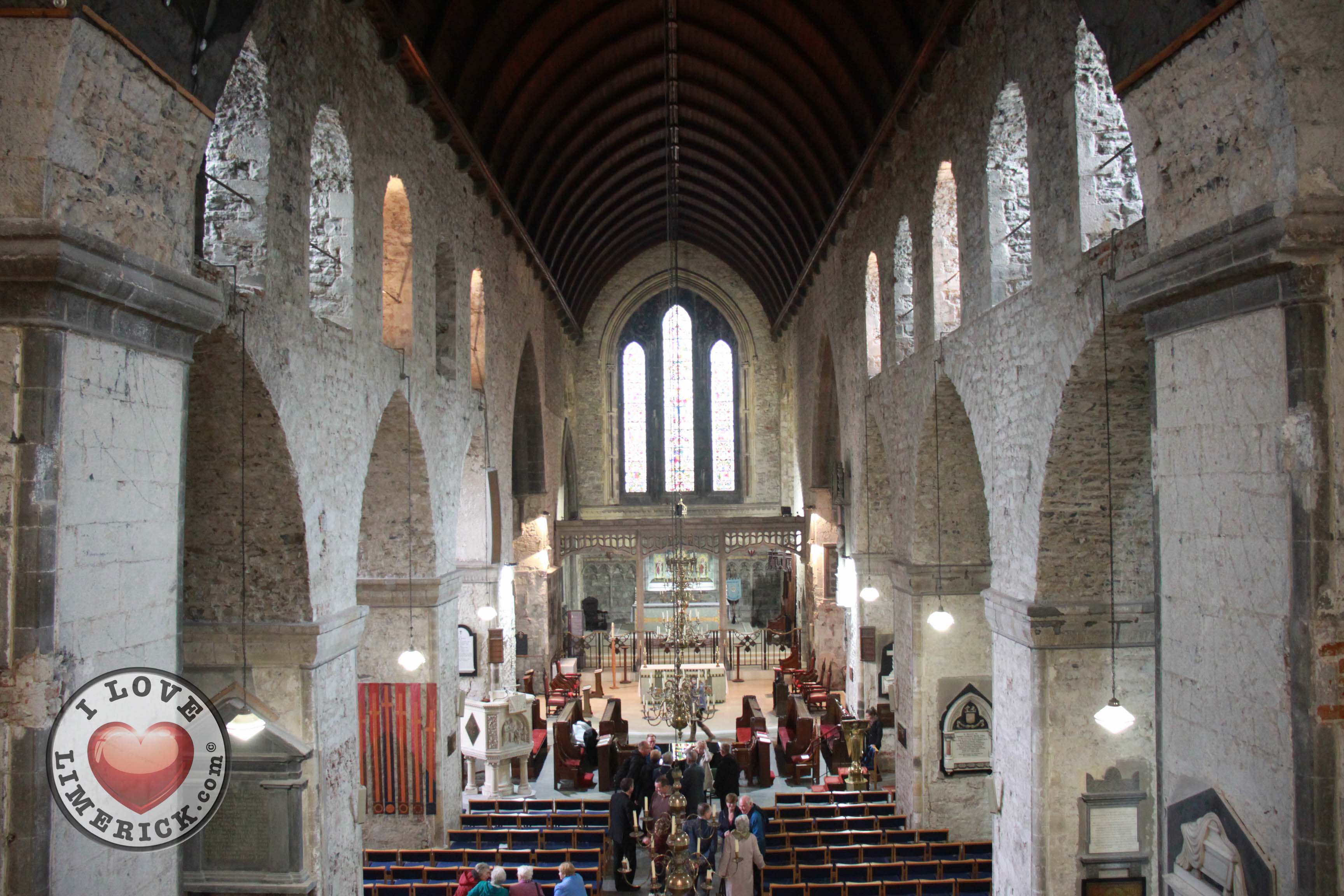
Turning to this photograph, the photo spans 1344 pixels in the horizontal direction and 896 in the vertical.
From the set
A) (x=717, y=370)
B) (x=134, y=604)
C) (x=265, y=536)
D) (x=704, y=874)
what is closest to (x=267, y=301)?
(x=265, y=536)

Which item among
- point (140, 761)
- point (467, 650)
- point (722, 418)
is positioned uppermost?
point (722, 418)

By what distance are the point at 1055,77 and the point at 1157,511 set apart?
3582 mm

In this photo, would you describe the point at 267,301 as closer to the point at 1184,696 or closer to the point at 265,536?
the point at 265,536

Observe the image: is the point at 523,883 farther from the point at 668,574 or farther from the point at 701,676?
the point at 668,574

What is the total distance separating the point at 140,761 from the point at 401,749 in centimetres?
696

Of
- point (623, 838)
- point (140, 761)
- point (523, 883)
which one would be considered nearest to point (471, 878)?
point (523, 883)

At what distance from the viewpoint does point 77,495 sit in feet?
15.1

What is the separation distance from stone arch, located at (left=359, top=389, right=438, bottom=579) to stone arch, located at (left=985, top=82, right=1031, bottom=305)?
628 centimetres

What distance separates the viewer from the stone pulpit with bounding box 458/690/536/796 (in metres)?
13.9

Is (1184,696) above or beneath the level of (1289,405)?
beneath

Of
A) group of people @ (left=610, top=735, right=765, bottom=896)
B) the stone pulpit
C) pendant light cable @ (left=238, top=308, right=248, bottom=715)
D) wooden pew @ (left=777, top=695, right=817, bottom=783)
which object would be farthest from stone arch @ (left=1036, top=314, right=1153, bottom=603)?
wooden pew @ (left=777, top=695, right=817, bottom=783)

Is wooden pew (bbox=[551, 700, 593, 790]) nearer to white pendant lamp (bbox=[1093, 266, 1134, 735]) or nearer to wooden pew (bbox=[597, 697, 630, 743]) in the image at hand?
wooden pew (bbox=[597, 697, 630, 743])

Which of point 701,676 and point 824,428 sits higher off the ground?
point 824,428

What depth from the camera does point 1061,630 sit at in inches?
316
